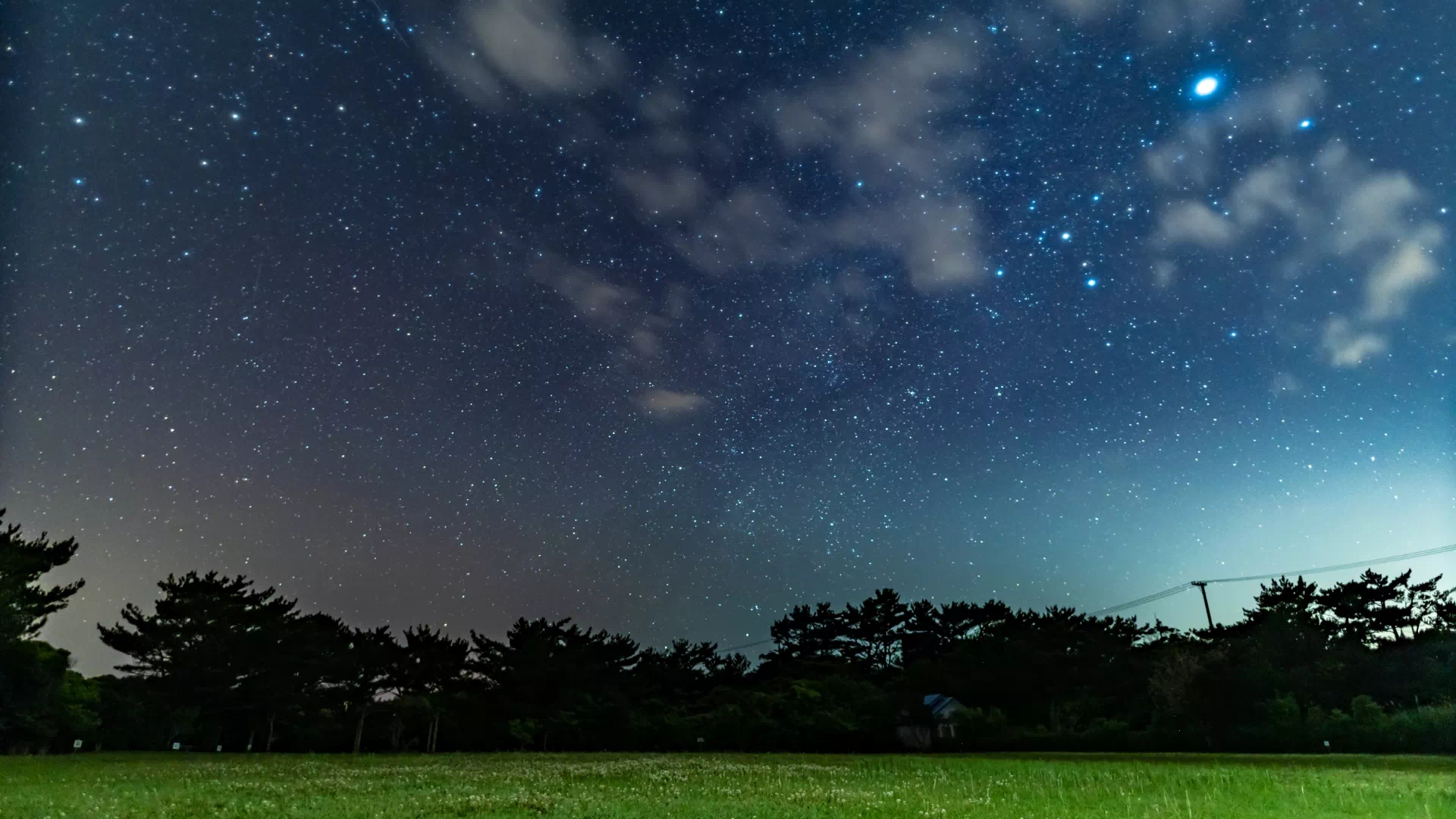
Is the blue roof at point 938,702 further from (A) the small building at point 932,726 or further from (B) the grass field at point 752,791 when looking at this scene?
(B) the grass field at point 752,791

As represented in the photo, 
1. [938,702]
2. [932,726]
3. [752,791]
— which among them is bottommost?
[932,726]

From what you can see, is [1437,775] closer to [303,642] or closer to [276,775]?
[276,775]

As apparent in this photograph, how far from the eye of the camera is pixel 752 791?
18.9 m

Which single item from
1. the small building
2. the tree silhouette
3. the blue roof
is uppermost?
the tree silhouette

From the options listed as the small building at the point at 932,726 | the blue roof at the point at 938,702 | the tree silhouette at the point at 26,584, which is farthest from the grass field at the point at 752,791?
the blue roof at the point at 938,702

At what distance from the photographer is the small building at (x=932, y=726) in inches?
2330

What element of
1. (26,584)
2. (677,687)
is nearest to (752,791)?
(26,584)

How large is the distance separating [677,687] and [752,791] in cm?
6065

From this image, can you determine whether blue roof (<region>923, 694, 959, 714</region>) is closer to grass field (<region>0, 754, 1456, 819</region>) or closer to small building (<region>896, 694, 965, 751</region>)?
small building (<region>896, 694, 965, 751</region>)

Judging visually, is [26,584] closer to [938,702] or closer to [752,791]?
[752,791]

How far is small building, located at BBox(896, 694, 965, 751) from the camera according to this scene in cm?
5919

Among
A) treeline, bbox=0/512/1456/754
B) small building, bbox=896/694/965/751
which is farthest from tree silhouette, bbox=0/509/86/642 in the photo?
small building, bbox=896/694/965/751

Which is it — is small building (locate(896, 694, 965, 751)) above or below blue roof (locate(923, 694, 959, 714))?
below

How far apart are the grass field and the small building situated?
30441 millimetres
